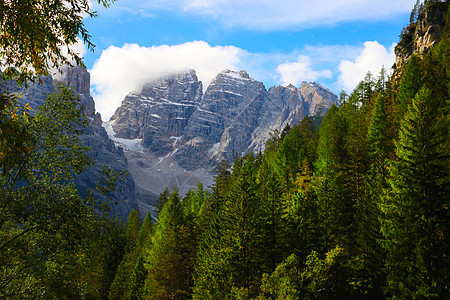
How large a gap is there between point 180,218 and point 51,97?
30.7 meters

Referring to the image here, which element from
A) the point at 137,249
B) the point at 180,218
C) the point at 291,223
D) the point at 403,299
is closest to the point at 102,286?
the point at 137,249

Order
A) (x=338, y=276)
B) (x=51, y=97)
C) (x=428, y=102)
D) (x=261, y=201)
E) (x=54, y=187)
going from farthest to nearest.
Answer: (x=261, y=201) → (x=338, y=276) → (x=428, y=102) → (x=51, y=97) → (x=54, y=187)

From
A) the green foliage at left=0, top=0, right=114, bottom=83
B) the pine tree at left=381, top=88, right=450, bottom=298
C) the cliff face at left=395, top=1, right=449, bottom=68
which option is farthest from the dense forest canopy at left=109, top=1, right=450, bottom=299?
the cliff face at left=395, top=1, right=449, bottom=68

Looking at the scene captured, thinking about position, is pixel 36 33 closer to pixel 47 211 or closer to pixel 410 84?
pixel 47 211

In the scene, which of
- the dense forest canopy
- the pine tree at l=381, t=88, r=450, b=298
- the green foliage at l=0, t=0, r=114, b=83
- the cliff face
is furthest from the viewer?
the cliff face

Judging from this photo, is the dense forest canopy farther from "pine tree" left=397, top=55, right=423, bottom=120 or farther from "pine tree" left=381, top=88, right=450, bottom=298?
"pine tree" left=397, top=55, right=423, bottom=120

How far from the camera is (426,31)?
258 ft

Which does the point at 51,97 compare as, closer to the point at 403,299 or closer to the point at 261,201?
the point at 403,299

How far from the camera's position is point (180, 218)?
3800cm

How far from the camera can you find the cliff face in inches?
2963

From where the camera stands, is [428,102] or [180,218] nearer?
[428,102]

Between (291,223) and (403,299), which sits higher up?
(291,223)

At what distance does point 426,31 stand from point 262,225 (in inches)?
3168

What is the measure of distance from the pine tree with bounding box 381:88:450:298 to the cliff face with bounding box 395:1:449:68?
70235 millimetres
